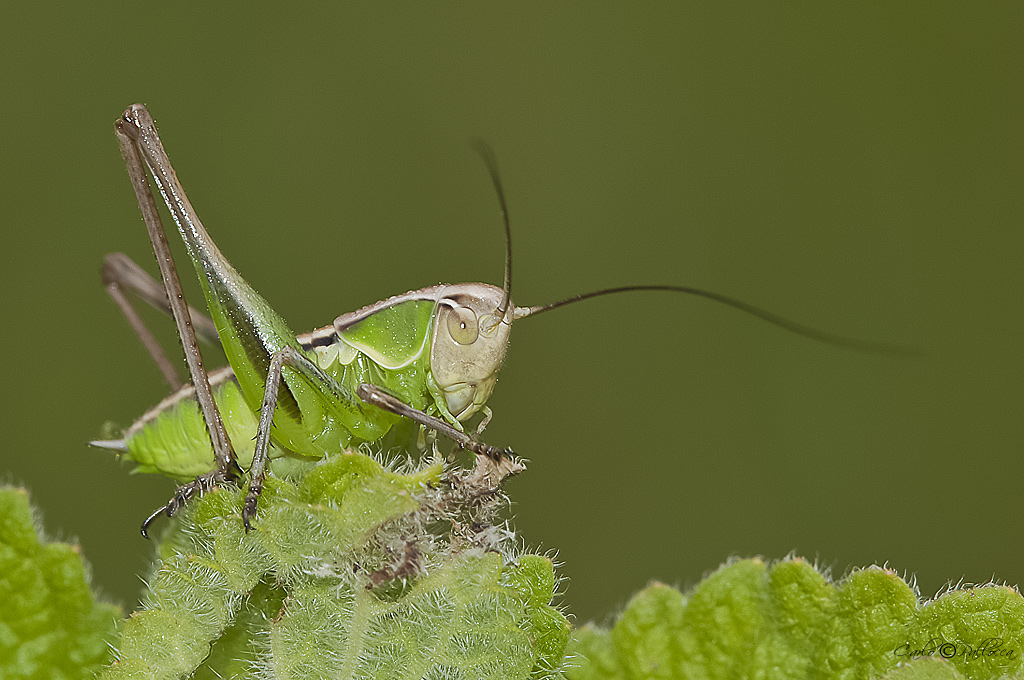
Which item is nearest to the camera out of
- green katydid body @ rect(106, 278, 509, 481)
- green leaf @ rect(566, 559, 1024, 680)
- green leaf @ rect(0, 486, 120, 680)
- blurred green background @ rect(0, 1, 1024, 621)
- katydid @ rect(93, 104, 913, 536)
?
→ green leaf @ rect(566, 559, 1024, 680)

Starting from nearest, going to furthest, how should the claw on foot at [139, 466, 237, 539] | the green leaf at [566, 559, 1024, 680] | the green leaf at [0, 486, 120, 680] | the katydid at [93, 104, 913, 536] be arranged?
the green leaf at [566, 559, 1024, 680]
the green leaf at [0, 486, 120, 680]
the claw on foot at [139, 466, 237, 539]
the katydid at [93, 104, 913, 536]

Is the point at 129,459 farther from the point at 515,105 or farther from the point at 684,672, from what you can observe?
the point at 515,105

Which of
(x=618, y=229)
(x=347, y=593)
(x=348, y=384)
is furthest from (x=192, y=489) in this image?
(x=618, y=229)

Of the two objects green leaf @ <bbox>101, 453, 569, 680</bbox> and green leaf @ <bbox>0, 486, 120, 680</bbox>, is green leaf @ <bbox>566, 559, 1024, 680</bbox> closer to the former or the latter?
green leaf @ <bbox>101, 453, 569, 680</bbox>

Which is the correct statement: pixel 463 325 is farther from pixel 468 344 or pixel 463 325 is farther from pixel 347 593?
pixel 347 593

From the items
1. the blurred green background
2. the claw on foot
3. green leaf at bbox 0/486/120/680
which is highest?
the blurred green background

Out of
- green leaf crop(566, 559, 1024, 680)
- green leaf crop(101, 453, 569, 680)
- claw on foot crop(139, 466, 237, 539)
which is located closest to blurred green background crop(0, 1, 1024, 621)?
claw on foot crop(139, 466, 237, 539)

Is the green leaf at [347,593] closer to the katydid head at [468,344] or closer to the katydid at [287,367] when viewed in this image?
the katydid at [287,367]
